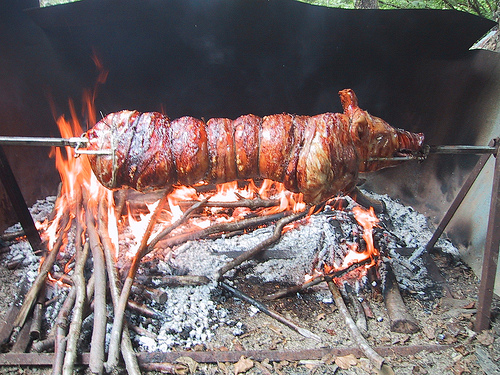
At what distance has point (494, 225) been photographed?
99.3 inches

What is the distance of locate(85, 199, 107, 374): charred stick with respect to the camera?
2.17m

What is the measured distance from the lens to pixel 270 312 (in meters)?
2.79

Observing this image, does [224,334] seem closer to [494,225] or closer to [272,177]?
[272,177]

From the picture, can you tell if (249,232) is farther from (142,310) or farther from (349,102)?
(349,102)

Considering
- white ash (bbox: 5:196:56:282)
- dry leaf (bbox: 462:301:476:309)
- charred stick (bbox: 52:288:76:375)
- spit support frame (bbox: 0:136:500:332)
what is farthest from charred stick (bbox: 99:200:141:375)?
dry leaf (bbox: 462:301:476:309)

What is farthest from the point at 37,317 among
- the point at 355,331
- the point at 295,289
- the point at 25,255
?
the point at 355,331

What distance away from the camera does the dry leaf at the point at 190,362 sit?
→ 2276 millimetres

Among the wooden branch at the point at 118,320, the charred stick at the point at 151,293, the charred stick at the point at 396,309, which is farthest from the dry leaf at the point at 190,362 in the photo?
the charred stick at the point at 396,309

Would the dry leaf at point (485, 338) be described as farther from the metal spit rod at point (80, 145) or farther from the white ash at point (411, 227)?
the metal spit rod at point (80, 145)

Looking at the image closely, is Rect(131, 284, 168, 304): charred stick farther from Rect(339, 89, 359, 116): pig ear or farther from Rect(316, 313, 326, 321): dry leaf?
Rect(339, 89, 359, 116): pig ear

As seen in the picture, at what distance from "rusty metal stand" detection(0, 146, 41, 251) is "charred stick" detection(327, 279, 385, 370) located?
127 inches

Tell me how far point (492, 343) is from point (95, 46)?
5181 mm

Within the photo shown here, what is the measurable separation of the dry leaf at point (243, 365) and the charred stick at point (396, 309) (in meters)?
1.30

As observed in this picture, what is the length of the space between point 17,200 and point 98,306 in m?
1.55
